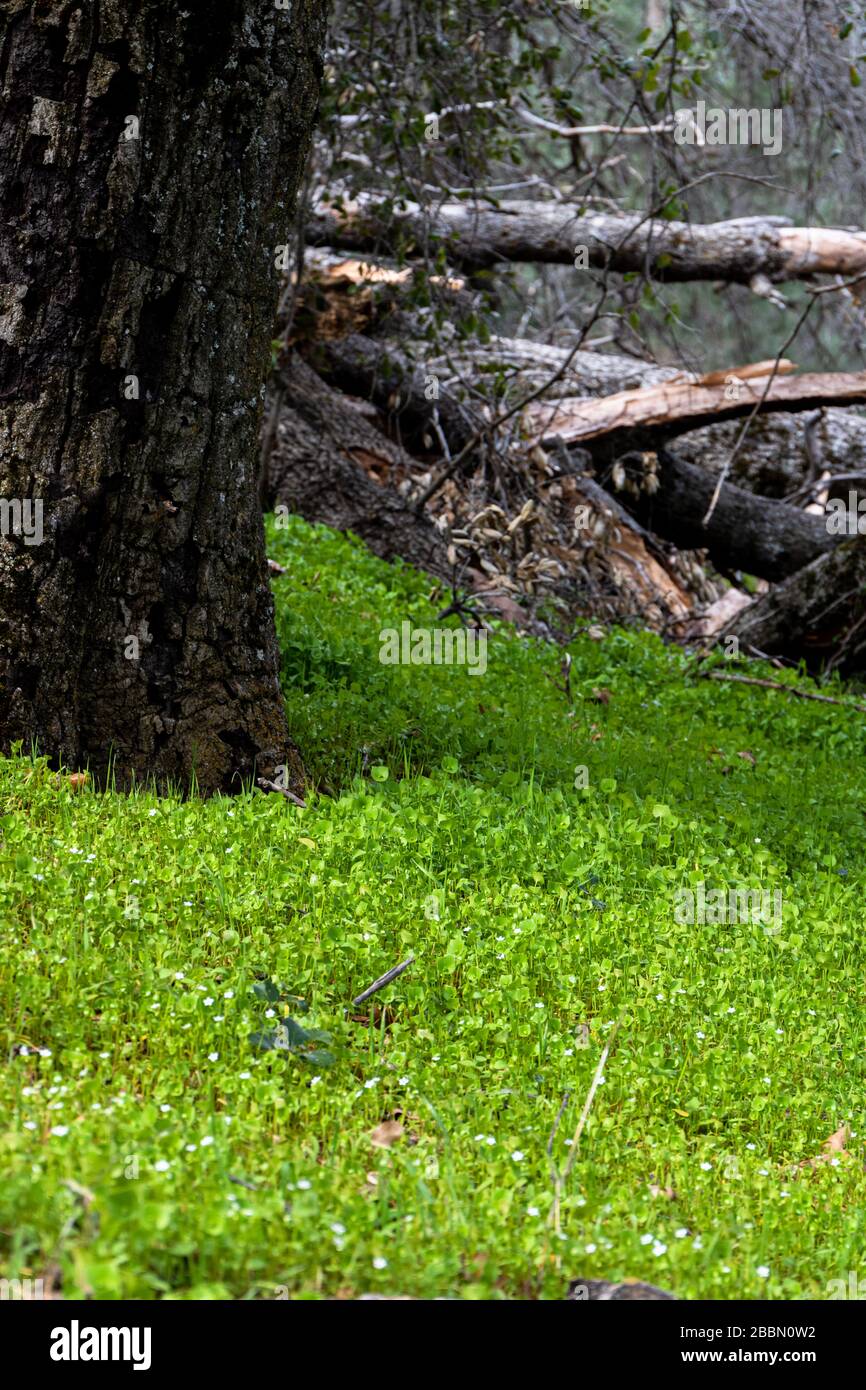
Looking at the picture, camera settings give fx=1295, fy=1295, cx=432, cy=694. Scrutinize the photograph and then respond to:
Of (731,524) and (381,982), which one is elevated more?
(731,524)

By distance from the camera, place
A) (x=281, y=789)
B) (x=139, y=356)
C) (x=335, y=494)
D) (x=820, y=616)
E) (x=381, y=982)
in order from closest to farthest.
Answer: (x=381, y=982)
(x=139, y=356)
(x=281, y=789)
(x=820, y=616)
(x=335, y=494)

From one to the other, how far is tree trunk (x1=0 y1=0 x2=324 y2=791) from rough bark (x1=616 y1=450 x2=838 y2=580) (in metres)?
7.50

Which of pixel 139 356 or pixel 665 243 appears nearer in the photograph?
pixel 139 356

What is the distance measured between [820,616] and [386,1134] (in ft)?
26.6

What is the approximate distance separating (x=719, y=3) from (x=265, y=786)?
38.0ft

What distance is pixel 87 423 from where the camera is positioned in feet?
16.9

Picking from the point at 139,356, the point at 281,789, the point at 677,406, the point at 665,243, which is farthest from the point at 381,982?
the point at 665,243

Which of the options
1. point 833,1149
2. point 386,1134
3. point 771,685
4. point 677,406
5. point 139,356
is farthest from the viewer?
point 677,406

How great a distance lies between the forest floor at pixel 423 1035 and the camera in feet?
9.42

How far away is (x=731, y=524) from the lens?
41.5 feet

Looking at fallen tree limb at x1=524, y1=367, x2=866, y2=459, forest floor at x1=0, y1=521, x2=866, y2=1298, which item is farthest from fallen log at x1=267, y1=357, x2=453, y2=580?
forest floor at x1=0, y1=521, x2=866, y2=1298

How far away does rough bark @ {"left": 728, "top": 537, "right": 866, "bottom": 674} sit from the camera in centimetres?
1059

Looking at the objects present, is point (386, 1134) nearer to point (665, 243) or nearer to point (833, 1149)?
point (833, 1149)
